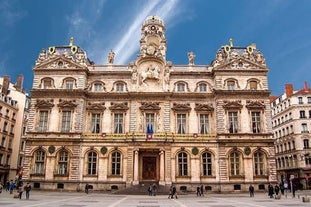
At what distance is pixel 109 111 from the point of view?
47.8 m

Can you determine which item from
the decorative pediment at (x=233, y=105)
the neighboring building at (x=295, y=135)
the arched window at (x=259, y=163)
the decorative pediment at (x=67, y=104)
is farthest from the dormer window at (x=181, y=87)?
the neighboring building at (x=295, y=135)

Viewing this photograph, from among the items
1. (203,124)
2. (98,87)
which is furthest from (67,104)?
(203,124)

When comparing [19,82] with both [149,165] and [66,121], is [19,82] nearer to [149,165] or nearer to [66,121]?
[66,121]

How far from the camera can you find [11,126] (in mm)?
63469

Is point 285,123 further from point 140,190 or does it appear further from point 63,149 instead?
point 63,149

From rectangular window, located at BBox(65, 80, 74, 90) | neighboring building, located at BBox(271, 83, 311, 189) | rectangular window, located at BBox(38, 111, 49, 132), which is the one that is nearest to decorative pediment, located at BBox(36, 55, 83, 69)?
rectangular window, located at BBox(65, 80, 74, 90)

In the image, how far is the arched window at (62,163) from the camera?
45344mm

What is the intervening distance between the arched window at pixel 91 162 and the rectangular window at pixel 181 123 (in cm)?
1307

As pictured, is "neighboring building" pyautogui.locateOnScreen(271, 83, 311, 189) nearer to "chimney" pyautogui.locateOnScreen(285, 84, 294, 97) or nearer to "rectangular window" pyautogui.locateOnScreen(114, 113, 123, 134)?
"chimney" pyautogui.locateOnScreen(285, 84, 294, 97)

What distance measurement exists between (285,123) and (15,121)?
58286 mm

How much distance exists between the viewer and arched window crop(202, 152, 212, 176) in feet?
150

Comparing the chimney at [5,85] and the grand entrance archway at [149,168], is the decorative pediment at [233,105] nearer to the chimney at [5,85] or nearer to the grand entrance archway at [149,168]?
the grand entrance archway at [149,168]

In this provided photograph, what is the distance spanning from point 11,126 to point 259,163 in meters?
48.0

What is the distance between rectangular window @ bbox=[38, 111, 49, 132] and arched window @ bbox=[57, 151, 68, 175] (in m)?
4.58
